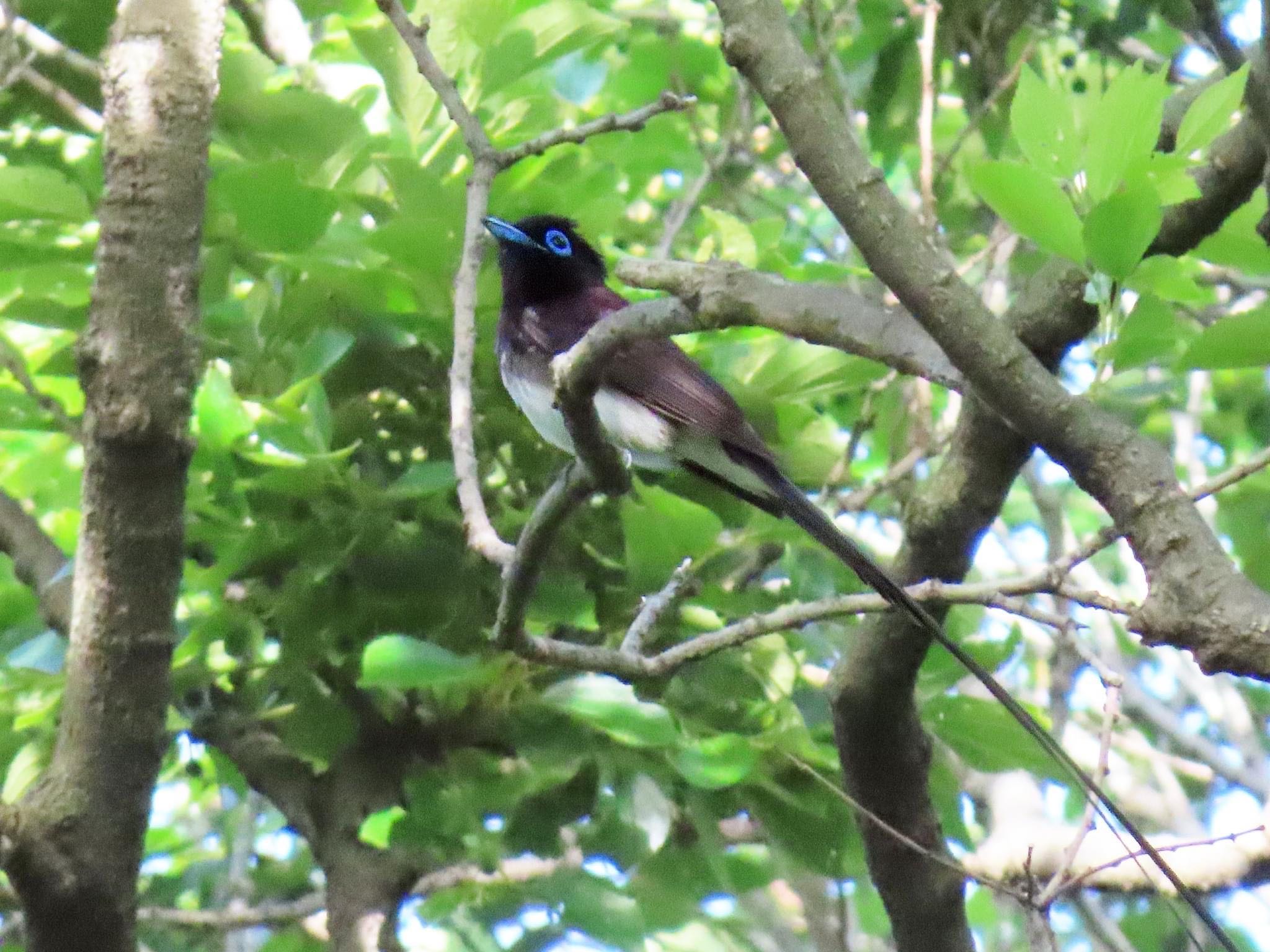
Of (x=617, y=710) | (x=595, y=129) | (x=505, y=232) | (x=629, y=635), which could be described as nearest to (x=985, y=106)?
(x=505, y=232)

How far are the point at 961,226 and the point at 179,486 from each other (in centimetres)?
256

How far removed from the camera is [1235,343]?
5.88 ft

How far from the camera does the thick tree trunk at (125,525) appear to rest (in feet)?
7.64

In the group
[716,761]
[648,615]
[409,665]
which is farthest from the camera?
[716,761]

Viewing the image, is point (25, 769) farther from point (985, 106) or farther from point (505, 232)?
point (985, 106)

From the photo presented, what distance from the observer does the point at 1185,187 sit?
5.67 feet

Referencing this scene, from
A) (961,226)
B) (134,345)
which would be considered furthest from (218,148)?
(961,226)

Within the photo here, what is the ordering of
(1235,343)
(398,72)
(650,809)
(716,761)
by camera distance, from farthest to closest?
(398,72) → (650,809) → (716,761) → (1235,343)

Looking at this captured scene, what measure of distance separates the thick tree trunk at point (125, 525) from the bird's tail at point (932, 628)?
3.30ft

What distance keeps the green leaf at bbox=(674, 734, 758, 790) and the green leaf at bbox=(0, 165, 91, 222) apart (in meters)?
1.39

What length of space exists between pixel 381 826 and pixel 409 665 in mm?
582

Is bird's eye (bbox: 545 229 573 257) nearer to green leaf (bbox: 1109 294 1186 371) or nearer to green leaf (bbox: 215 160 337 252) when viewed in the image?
green leaf (bbox: 215 160 337 252)

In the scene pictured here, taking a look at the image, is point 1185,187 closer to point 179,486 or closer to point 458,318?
point 458,318

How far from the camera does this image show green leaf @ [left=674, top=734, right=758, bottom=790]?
2.29 meters
